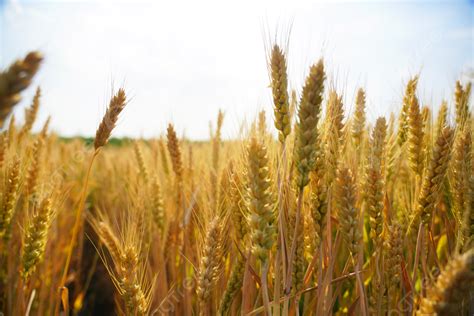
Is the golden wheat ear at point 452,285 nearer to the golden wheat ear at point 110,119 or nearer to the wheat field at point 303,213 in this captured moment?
the wheat field at point 303,213

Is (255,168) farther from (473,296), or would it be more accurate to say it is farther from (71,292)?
(71,292)

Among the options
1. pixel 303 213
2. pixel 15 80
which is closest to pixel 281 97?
pixel 303 213

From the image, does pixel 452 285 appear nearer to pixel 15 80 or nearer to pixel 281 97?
pixel 281 97

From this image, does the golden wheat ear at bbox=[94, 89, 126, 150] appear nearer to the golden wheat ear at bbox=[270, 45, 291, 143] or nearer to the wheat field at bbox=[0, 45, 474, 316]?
the wheat field at bbox=[0, 45, 474, 316]

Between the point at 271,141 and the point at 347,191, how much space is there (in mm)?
436

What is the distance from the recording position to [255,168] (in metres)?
1.22

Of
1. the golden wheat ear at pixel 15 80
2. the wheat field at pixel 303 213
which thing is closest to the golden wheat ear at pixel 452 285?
the wheat field at pixel 303 213

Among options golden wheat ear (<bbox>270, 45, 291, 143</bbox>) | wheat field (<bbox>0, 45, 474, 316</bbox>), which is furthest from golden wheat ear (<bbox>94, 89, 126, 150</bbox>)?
golden wheat ear (<bbox>270, 45, 291, 143</bbox>)

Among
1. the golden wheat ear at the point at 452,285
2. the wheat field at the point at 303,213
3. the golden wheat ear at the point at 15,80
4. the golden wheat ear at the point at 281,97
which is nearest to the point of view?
the golden wheat ear at the point at 15,80

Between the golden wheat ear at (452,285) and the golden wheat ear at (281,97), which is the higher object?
the golden wheat ear at (281,97)

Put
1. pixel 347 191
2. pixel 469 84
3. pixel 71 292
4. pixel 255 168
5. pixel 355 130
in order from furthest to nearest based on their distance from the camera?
pixel 71 292
pixel 469 84
pixel 355 130
pixel 347 191
pixel 255 168

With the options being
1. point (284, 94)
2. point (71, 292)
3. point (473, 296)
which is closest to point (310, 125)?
point (284, 94)

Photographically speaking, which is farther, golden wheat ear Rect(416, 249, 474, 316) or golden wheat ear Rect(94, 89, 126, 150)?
golden wheat ear Rect(94, 89, 126, 150)

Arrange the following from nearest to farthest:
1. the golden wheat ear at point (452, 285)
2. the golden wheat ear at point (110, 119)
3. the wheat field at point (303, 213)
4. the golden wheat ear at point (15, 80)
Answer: the golden wheat ear at point (15, 80) < the golden wheat ear at point (452, 285) < the wheat field at point (303, 213) < the golden wheat ear at point (110, 119)
